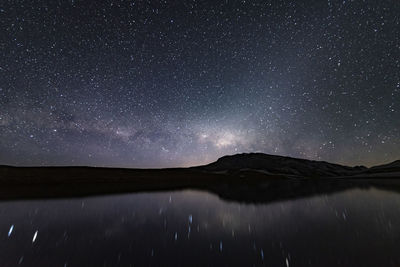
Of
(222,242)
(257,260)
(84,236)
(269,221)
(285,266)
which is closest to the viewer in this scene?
(285,266)

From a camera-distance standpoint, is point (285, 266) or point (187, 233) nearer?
point (285, 266)

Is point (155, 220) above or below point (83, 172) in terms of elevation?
below

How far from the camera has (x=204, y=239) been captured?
28.9ft

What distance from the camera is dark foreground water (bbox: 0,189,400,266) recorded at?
6.64 m

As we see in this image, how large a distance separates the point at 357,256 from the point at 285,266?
2843 mm

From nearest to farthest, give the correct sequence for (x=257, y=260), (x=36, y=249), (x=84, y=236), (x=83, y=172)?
(x=257, y=260)
(x=36, y=249)
(x=84, y=236)
(x=83, y=172)

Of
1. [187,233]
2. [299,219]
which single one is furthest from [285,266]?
[299,219]

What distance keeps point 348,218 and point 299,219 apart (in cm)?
317

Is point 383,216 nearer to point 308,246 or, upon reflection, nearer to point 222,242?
point 308,246

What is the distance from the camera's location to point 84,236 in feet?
30.8

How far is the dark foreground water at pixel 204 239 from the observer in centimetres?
664

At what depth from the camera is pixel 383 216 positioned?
12344 millimetres

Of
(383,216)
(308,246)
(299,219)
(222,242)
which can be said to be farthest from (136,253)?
(383,216)

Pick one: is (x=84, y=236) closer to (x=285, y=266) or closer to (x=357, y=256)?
(x=285, y=266)
